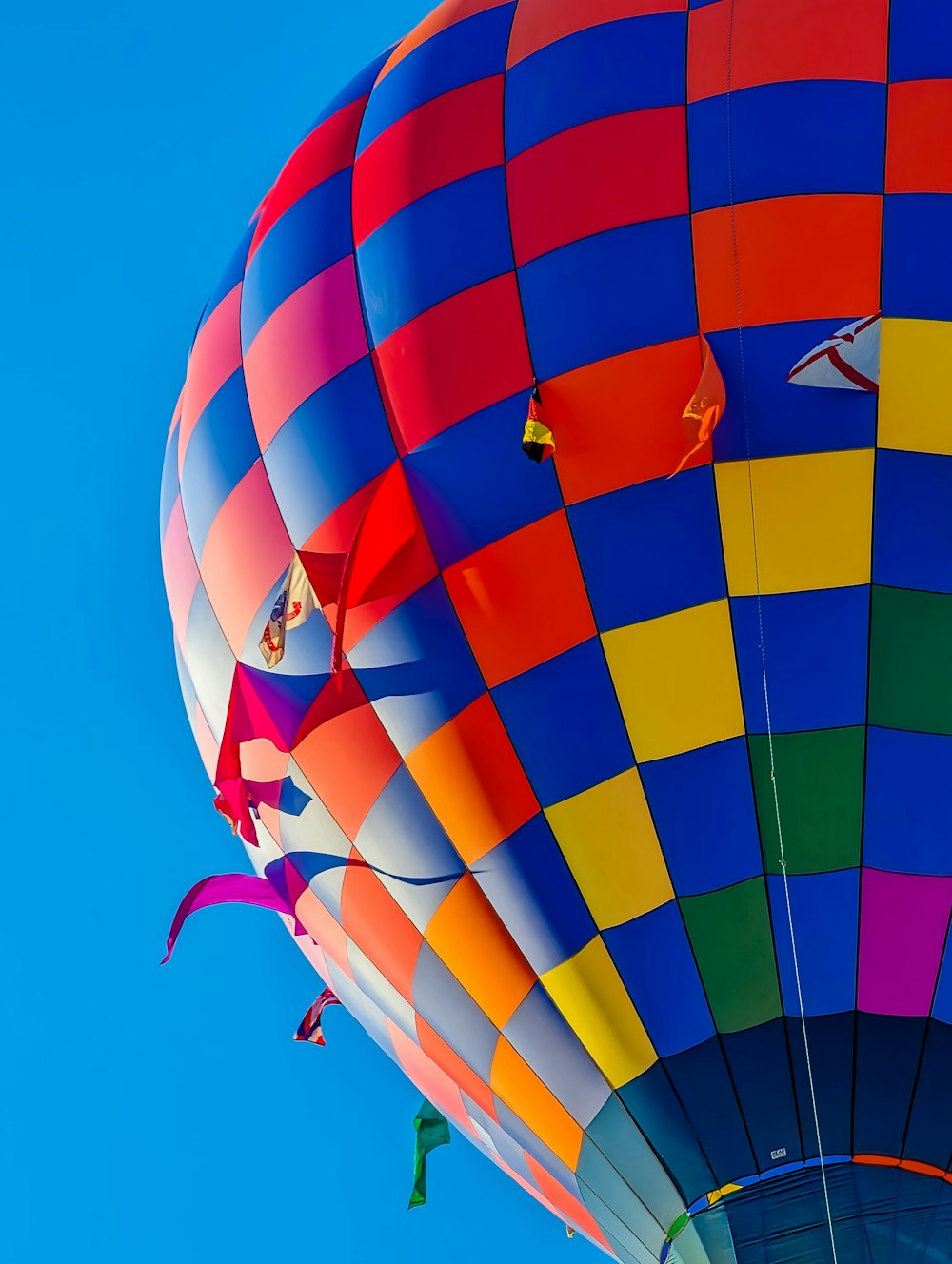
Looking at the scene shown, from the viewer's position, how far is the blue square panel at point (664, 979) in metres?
4.33

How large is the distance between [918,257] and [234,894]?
310 cm

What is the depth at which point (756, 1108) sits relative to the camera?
429cm

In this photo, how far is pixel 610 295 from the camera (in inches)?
177

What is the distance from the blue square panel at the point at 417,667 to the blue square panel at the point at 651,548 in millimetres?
431

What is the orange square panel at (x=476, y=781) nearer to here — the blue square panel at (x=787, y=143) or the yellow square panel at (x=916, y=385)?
the yellow square panel at (x=916, y=385)

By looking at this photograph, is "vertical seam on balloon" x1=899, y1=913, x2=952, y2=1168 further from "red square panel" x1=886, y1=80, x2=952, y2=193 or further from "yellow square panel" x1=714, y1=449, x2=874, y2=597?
"red square panel" x1=886, y1=80, x2=952, y2=193

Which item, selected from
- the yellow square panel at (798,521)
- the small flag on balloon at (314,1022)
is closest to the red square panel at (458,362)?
the yellow square panel at (798,521)

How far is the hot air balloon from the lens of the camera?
13.9ft

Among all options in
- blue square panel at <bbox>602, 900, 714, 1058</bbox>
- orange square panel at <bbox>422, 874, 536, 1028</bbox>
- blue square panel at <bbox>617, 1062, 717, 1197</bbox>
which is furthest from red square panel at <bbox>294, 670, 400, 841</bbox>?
blue square panel at <bbox>617, 1062, 717, 1197</bbox>

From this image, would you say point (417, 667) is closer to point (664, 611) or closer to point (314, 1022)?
point (664, 611)

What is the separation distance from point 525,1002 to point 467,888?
0.36 meters

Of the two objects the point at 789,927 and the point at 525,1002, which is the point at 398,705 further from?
the point at 789,927

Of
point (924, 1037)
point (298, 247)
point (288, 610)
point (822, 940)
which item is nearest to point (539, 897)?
point (822, 940)

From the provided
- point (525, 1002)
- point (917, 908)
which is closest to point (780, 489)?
point (917, 908)
